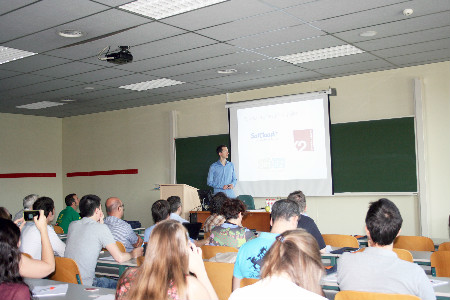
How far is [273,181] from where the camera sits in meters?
Answer: 8.91

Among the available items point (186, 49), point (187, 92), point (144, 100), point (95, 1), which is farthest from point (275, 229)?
point (144, 100)

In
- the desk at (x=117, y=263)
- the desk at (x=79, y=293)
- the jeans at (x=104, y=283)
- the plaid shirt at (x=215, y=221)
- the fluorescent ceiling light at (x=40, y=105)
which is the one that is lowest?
the jeans at (x=104, y=283)

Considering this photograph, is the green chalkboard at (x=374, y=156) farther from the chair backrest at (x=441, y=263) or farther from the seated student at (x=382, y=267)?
the seated student at (x=382, y=267)

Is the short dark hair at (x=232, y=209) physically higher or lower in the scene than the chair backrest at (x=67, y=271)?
higher

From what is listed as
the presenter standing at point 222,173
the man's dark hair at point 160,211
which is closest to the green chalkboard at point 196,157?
the presenter standing at point 222,173

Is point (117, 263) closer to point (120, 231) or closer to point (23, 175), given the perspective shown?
point (120, 231)

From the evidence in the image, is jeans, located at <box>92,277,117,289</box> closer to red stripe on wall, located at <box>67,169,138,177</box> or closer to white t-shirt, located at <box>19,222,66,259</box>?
white t-shirt, located at <box>19,222,66,259</box>

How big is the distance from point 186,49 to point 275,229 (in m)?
3.44

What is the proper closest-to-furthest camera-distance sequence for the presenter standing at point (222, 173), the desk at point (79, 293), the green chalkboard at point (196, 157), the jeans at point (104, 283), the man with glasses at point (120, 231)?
1. the desk at point (79, 293)
2. the jeans at point (104, 283)
3. the man with glasses at point (120, 231)
4. the presenter standing at point (222, 173)
5. the green chalkboard at point (196, 157)

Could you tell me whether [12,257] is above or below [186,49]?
below

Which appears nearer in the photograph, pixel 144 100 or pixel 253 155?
pixel 253 155

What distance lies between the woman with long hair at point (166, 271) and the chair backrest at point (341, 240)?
2.94 m

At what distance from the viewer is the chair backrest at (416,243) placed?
4551mm

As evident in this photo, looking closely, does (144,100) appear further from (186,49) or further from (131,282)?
(131,282)
